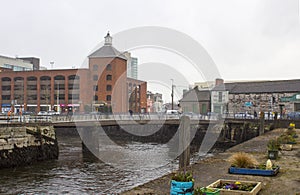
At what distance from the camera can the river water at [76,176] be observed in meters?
20.7

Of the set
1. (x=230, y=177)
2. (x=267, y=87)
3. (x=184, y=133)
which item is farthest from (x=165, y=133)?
(x=230, y=177)

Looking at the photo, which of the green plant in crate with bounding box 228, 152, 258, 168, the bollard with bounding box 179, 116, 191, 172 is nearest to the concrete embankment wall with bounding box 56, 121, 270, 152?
the bollard with bounding box 179, 116, 191, 172

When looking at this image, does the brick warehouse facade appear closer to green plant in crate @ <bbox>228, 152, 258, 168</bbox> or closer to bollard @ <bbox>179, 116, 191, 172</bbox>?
bollard @ <bbox>179, 116, 191, 172</bbox>

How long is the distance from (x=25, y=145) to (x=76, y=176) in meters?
6.70

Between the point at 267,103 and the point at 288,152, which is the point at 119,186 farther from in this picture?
the point at 267,103

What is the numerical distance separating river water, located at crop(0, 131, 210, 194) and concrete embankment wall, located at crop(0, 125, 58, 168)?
2.78ft

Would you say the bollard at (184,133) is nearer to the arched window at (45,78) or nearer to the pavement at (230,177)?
the pavement at (230,177)

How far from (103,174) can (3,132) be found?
331 inches

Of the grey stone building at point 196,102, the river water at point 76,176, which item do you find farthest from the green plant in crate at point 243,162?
the grey stone building at point 196,102

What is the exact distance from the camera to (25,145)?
1136 inches

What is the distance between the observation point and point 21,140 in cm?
2869

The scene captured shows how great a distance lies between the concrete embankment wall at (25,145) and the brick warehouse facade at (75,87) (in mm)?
49997

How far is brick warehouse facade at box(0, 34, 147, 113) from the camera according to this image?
86.2 meters

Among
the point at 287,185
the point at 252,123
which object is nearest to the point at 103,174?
the point at 287,185
